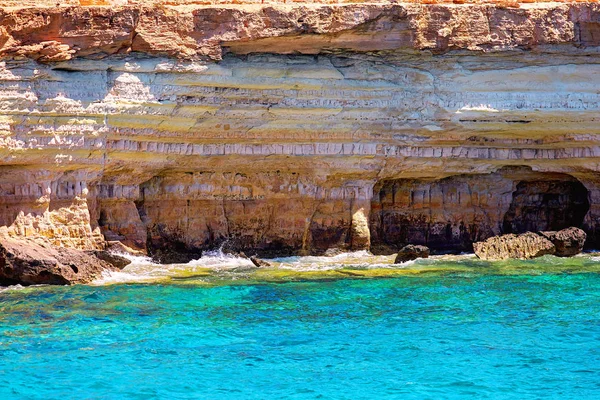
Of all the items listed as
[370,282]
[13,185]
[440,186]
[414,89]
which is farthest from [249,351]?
[440,186]

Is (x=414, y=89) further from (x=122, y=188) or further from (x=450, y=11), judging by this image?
(x=122, y=188)

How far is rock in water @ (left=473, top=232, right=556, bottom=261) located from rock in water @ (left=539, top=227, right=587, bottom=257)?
4.4 inches

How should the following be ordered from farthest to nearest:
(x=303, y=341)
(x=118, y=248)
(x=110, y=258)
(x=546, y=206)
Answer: (x=546, y=206)
(x=118, y=248)
(x=110, y=258)
(x=303, y=341)

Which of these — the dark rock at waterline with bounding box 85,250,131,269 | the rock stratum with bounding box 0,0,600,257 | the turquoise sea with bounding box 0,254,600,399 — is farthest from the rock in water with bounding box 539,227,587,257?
the dark rock at waterline with bounding box 85,250,131,269

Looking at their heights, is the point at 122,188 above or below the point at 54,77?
below

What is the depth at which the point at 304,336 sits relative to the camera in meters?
13.4

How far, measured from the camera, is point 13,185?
17.5 metres

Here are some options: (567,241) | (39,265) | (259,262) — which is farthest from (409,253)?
(39,265)

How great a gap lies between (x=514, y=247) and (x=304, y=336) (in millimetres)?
8375

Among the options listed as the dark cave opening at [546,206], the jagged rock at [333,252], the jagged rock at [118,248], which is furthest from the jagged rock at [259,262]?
the dark cave opening at [546,206]

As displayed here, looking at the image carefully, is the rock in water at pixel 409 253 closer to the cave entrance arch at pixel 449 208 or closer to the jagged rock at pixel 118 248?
the cave entrance arch at pixel 449 208

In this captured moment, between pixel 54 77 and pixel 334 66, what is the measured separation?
5218 millimetres

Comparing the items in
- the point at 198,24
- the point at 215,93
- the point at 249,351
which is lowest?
the point at 249,351

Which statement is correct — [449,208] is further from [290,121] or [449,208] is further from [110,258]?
[110,258]
